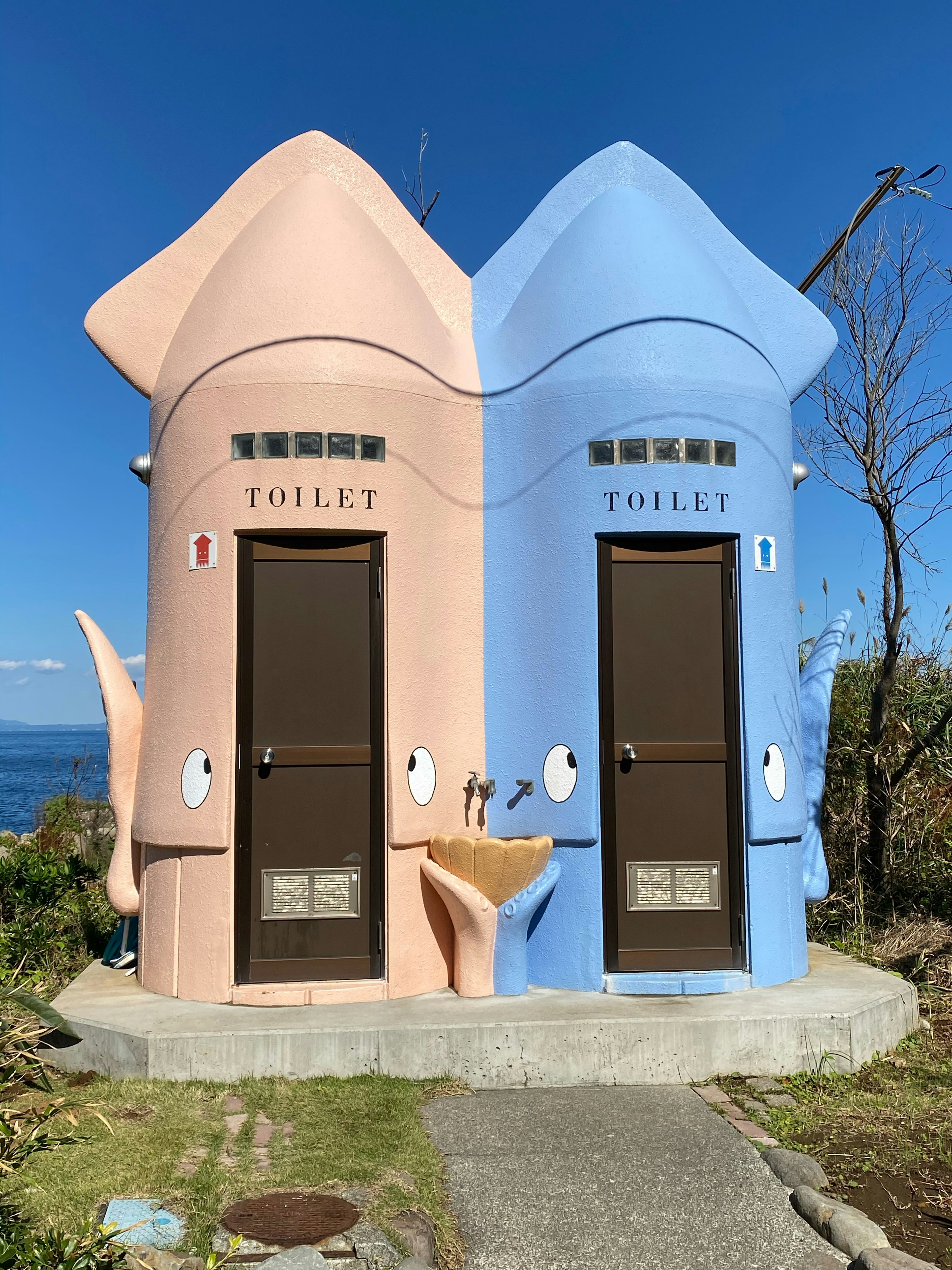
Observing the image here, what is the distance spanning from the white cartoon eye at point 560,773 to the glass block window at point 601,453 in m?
1.86

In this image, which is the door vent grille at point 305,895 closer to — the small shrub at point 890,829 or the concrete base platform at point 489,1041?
the concrete base platform at point 489,1041

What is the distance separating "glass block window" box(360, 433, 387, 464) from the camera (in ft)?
21.9

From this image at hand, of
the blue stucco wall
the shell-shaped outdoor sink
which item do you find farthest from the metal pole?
the shell-shaped outdoor sink

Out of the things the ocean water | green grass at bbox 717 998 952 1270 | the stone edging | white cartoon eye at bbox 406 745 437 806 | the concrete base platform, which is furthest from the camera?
the ocean water

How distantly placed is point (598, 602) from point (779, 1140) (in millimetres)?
3270

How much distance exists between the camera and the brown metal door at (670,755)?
6.68 meters

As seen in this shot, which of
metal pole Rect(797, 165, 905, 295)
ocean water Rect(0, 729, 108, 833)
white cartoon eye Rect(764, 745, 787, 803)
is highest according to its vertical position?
metal pole Rect(797, 165, 905, 295)

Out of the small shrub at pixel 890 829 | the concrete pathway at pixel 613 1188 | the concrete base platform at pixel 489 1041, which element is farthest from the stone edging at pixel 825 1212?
the small shrub at pixel 890 829

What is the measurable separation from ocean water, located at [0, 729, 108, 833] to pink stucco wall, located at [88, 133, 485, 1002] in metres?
1.29

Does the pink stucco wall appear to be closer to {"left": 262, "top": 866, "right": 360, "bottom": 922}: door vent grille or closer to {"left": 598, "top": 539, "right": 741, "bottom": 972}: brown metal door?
{"left": 262, "top": 866, "right": 360, "bottom": 922}: door vent grille

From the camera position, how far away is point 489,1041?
579 centimetres

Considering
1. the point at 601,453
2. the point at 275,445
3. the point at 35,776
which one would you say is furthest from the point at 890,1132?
the point at 35,776

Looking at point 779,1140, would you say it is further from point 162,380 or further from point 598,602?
point 162,380

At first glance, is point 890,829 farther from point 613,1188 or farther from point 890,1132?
point 613,1188
